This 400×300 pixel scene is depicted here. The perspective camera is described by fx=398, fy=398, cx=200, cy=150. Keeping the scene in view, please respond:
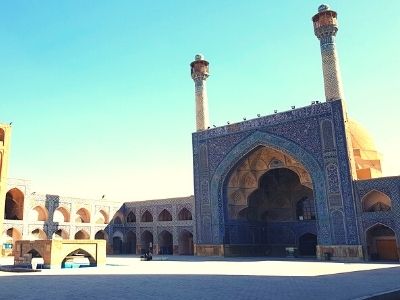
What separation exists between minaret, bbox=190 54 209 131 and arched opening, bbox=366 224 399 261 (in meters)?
11.4

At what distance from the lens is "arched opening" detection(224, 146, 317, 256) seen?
23.5 m

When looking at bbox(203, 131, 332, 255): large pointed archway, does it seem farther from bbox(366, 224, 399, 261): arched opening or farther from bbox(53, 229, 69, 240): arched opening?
bbox(53, 229, 69, 240): arched opening

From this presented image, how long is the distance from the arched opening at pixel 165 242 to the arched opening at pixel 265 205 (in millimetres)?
7849

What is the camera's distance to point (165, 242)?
30.5 meters

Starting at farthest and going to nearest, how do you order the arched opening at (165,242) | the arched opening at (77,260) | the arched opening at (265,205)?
1. the arched opening at (165,242)
2. the arched opening at (265,205)
3. the arched opening at (77,260)

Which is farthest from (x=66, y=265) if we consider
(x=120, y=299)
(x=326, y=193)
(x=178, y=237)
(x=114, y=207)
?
(x=114, y=207)

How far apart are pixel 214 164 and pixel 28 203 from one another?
12.3 metres

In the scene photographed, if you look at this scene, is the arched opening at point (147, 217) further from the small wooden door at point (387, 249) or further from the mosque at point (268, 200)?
the small wooden door at point (387, 249)

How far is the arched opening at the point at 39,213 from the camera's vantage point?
2697 centimetres

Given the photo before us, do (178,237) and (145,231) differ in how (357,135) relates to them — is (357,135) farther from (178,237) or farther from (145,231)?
(145,231)

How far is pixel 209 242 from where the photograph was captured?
23.4 metres

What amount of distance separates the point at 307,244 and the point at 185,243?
9265 millimetres

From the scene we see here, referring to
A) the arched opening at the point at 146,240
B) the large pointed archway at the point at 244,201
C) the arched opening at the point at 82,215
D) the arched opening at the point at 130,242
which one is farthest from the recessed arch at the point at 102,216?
the large pointed archway at the point at 244,201

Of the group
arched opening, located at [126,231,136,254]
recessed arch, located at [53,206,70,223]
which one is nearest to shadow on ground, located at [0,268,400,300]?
recessed arch, located at [53,206,70,223]
